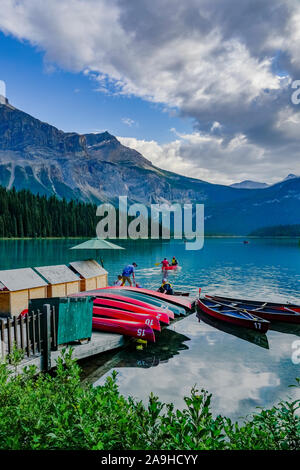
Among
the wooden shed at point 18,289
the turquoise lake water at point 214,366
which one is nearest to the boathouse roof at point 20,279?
the wooden shed at point 18,289

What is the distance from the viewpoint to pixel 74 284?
22297 millimetres

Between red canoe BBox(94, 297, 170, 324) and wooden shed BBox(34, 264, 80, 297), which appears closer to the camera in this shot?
red canoe BBox(94, 297, 170, 324)

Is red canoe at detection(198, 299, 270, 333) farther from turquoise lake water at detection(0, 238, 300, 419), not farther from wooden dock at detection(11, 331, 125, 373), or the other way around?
wooden dock at detection(11, 331, 125, 373)

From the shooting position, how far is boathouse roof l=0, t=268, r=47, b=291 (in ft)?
56.2

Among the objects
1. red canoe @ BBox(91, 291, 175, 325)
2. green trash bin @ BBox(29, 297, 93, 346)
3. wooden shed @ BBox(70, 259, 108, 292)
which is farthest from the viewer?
wooden shed @ BBox(70, 259, 108, 292)

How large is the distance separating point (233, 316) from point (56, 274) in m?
12.5

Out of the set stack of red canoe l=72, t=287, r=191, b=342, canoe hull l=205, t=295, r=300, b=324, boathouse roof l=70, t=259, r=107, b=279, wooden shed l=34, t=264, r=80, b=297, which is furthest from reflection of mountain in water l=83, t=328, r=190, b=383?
boathouse roof l=70, t=259, r=107, b=279

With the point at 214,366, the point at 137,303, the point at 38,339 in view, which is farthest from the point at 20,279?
the point at 214,366

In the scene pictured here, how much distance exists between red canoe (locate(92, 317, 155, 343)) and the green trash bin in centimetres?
226

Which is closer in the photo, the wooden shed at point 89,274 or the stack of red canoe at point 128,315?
the stack of red canoe at point 128,315

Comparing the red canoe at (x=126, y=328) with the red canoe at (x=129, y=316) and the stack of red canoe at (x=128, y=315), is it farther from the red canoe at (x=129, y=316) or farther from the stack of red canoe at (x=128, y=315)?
the red canoe at (x=129, y=316)

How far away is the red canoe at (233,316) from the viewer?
64.4 feet

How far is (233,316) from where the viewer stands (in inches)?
842
